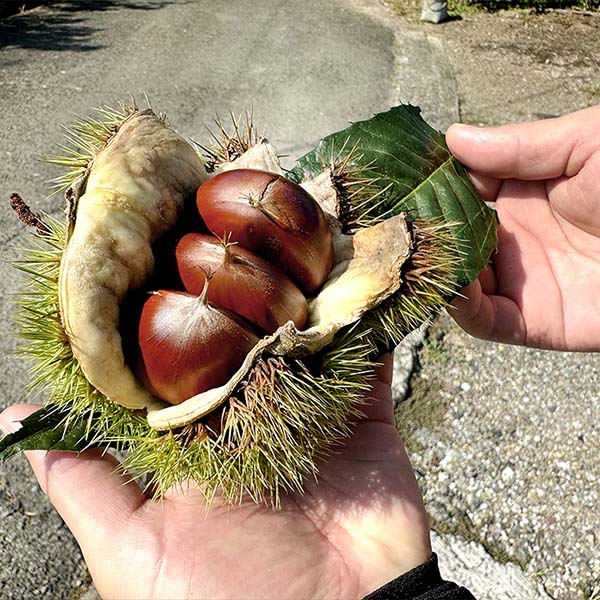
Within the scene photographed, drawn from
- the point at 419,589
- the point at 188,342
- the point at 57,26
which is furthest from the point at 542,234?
the point at 57,26

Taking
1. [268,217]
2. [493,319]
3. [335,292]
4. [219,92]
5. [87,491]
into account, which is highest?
[268,217]

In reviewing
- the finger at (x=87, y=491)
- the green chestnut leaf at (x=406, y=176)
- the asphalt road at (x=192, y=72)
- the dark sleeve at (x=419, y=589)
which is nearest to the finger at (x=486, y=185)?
the green chestnut leaf at (x=406, y=176)

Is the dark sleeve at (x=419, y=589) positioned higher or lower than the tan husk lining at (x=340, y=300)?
lower

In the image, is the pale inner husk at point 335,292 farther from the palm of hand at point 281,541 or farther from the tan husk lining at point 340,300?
the palm of hand at point 281,541

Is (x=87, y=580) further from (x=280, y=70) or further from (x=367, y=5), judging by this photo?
(x=367, y=5)

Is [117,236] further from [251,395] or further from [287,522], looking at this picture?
[287,522]

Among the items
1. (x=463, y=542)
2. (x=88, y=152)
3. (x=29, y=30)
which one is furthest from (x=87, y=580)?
(x=29, y=30)
